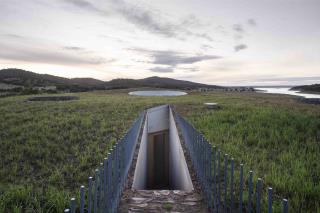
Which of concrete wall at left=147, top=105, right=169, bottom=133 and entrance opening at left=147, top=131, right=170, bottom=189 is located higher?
concrete wall at left=147, top=105, right=169, bottom=133

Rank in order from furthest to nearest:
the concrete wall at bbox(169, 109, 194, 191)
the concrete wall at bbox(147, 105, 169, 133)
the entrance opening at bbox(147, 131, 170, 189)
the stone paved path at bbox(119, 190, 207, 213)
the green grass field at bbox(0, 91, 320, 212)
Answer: the entrance opening at bbox(147, 131, 170, 189) → the concrete wall at bbox(147, 105, 169, 133) → the concrete wall at bbox(169, 109, 194, 191) → the green grass field at bbox(0, 91, 320, 212) → the stone paved path at bbox(119, 190, 207, 213)

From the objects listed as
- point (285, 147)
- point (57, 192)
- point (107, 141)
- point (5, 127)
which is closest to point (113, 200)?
point (57, 192)

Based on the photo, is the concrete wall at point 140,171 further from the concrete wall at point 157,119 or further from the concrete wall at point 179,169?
the concrete wall at point 157,119

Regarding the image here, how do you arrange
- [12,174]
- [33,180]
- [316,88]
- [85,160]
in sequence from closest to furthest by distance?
1. [33,180]
2. [12,174]
3. [85,160]
4. [316,88]

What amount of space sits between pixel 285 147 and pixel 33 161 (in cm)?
755

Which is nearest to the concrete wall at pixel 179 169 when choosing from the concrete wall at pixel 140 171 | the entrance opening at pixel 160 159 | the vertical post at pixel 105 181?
the concrete wall at pixel 140 171

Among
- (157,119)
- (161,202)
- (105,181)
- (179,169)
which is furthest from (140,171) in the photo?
(157,119)

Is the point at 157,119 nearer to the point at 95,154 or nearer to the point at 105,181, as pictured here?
the point at 95,154

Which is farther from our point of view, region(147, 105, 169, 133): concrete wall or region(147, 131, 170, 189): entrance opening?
region(147, 131, 170, 189): entrance opening

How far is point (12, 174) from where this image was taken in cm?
621

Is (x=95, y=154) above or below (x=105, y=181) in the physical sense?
below

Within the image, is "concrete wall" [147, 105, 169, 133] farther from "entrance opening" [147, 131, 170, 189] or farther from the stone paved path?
the stone paved path

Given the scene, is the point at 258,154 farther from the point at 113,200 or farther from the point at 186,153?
the point at 113,200

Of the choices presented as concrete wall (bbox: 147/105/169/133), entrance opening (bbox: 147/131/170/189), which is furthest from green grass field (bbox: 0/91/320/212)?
entrance opening (bbox: 147/131/170/189)
